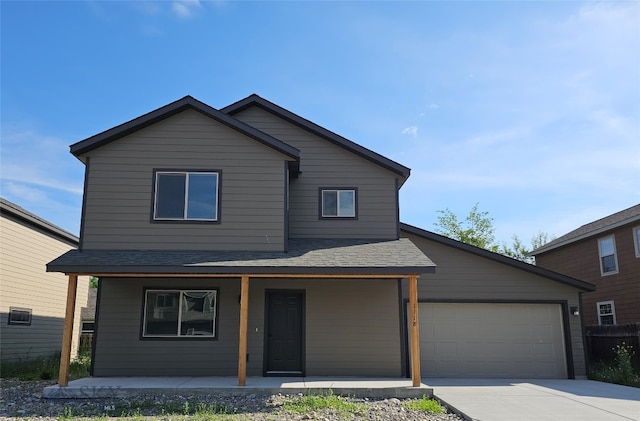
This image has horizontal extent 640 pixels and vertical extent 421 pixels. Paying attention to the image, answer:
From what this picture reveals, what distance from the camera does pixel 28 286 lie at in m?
16.0

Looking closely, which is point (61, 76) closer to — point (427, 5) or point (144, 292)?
point (144, 292)

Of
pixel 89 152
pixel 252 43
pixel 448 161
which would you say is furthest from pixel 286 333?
pixel 448 161

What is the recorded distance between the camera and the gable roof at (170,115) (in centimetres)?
1134

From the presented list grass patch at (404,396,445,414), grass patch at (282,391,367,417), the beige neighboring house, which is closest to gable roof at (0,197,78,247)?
the beige neighboring house

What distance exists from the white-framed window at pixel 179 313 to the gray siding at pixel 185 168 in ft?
4.13

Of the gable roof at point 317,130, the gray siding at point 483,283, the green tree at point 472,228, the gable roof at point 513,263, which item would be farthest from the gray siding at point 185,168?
the green tree at point 472,228

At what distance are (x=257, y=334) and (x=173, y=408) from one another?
332 centimetres

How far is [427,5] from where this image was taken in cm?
1143

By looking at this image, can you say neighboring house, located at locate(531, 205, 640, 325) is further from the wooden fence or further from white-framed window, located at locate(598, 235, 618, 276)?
the wooden fence

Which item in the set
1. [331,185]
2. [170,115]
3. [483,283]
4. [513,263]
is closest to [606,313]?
[513,263]

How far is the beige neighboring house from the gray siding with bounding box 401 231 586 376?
38.2 feet

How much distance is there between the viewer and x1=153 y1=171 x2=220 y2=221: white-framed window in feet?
37.3

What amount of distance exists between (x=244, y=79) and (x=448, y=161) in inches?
399

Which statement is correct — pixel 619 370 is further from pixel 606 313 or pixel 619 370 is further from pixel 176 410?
pixel 176 410
